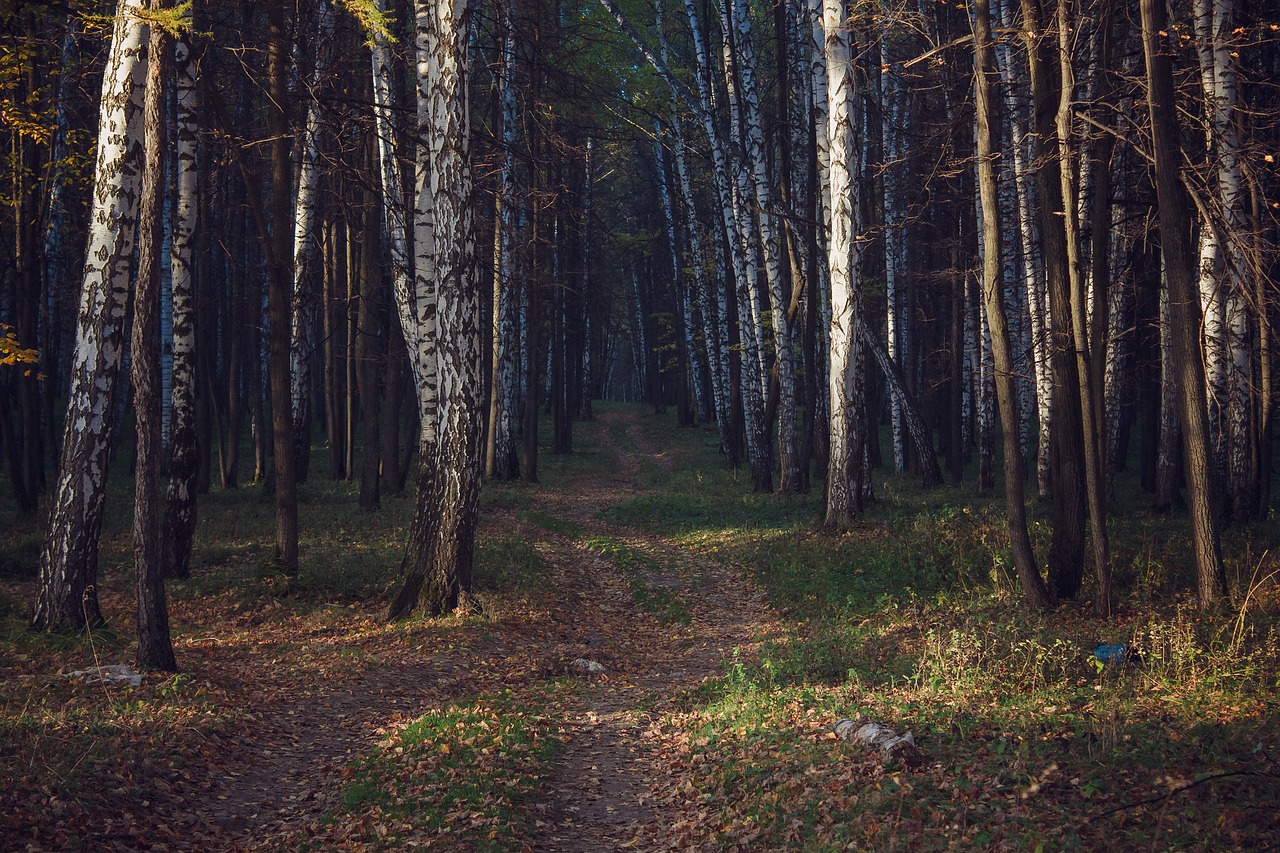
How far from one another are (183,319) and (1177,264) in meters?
11.7

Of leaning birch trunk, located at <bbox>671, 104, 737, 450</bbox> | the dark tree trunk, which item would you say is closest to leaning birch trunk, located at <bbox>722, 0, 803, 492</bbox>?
leaning birch trunk, located at <bbox>671, 104, 737, 450</bbox>

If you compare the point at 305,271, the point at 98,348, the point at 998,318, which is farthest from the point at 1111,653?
the point at 305,271

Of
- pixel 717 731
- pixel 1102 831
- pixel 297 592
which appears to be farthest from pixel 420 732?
pixel 297 592

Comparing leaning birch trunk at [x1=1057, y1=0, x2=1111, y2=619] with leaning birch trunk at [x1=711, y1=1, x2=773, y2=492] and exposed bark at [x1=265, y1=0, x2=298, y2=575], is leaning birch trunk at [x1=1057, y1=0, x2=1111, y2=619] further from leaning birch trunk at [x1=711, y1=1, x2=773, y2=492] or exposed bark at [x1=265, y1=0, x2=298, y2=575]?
leaning birch trunk at [x1=711, y1=1, x2=773, y2=492]

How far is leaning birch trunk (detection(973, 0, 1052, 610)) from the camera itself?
995 centimetres

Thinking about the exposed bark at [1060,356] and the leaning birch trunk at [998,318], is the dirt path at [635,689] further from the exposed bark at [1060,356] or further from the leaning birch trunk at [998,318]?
the exposed bark at [1060,356]

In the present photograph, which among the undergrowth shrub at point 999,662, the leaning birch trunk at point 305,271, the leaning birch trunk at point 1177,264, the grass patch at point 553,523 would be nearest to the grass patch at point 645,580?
the grass patch at point 553,523

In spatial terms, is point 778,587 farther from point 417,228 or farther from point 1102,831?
point 1102,831

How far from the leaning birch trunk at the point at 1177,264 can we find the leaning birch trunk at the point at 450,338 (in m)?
7.34

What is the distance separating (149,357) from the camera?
7.96 m

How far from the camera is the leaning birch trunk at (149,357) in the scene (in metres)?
7.98

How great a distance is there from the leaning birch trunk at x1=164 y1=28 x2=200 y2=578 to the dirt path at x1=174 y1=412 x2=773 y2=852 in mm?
4762

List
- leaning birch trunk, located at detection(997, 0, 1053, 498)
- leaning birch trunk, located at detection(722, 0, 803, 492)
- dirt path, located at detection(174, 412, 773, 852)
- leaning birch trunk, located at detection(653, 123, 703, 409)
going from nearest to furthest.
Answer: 1. dirt path, located at detection(174, 412, 773, 852)
2. leaning birch trunk, located at detection(997, 0, 1053, 498)
3. leaning birch trunk, located at detection(722, 0, 803, 492)
4. leaning birch trunk, located at detection(653, 123, 703, 409)

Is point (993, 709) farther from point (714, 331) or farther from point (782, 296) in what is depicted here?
point (714, 331)
